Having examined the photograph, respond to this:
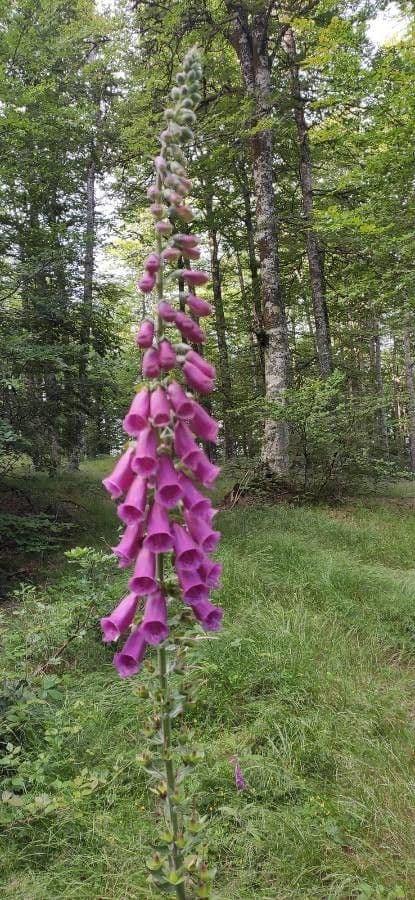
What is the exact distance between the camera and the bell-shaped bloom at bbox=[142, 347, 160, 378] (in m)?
1.58

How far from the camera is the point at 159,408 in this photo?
1.53 metres

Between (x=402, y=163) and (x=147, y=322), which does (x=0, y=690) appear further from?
(x=402, y=163)

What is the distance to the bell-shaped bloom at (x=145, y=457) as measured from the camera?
1.53 metres

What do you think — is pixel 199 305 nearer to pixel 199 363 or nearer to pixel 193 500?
pixel 199 363

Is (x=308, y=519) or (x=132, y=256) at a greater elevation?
(x=132, y=256)

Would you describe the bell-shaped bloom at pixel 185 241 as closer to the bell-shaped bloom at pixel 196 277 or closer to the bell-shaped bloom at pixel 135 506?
the bell-shaped bloom at pixel 196 277

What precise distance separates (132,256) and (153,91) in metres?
6.52

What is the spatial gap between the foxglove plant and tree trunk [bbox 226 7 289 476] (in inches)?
310

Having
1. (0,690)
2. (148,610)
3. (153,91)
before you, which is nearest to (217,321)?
(153,91)

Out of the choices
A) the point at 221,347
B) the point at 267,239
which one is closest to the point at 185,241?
the point at 267,239

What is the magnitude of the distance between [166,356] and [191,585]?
0.65 meters

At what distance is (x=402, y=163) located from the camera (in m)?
8.20

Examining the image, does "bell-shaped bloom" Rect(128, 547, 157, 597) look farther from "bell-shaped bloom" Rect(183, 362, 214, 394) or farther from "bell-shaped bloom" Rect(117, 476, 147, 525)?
"bell-shaped bloom" Rect(183, 362, 214, 394)

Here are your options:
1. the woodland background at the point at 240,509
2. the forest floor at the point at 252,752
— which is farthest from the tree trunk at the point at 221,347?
the forest floor at the point at 252,752
